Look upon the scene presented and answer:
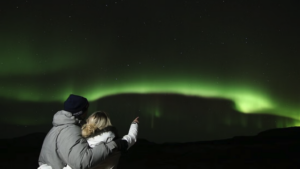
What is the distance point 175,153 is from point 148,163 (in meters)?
3.66

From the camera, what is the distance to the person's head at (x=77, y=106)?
1.38 m

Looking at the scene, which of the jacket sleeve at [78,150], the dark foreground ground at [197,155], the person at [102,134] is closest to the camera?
the jacket sleeve at [78,150]

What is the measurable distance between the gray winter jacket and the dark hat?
0.09 ft

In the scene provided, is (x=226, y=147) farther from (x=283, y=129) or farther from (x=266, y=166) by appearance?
(x=283, y=129)

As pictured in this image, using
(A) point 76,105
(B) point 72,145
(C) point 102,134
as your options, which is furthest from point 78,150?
(A) point 76,105

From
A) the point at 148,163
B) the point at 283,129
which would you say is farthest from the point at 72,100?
the point at 283,129

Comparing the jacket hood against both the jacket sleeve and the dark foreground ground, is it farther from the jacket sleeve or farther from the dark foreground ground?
the dark foreground ground

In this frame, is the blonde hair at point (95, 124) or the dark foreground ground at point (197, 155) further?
the dark foreground ground at point (197, 155)

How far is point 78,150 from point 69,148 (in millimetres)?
54

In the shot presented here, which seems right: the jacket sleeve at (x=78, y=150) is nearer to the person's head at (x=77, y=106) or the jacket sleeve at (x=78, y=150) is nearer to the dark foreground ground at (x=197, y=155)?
the person's head at (x=77, y=106)

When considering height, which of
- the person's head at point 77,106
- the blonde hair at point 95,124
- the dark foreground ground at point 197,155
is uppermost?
the person's head at point 77,106

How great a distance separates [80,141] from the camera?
4.10 feet

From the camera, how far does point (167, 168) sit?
446 inches

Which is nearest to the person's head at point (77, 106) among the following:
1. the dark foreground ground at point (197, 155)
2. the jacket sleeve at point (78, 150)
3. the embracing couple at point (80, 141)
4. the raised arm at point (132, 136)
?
the embracing couple at point (80, 141)
